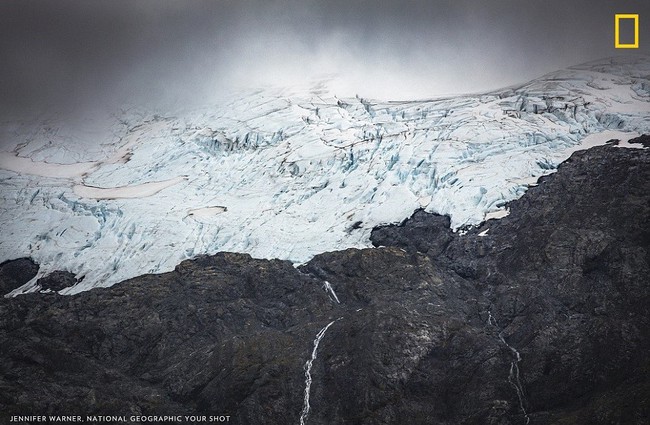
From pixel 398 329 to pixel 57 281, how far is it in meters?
29.2

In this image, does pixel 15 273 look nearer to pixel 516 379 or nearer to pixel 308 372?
pixel 308 372

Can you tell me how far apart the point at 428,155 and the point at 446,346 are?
22.8 m

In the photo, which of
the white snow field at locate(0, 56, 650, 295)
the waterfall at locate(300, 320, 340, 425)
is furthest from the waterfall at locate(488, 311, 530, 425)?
the white snow field at locate(0, 56, 650, 295)

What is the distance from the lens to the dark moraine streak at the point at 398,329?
138ft

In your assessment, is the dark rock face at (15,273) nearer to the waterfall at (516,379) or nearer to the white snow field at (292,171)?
the white snow field at (292,171)

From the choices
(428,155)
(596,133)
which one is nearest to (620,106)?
(596,133)

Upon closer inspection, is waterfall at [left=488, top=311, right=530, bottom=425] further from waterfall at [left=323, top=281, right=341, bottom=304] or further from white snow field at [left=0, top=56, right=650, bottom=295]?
white snow field at [left=0, top=56, right=650, bottom=295]

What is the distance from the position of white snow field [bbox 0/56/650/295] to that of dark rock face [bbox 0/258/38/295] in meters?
0.71

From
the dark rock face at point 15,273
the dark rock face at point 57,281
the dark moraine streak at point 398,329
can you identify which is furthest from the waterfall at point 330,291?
the dark rock face at point 15,273

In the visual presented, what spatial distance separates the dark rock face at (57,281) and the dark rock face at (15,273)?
1.90 m

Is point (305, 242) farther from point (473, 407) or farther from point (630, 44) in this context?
point (630, 44)

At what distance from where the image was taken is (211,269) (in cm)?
5522

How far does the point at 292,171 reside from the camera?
67312 millimetres

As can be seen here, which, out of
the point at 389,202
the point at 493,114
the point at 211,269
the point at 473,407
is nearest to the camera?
the point at 473,407
